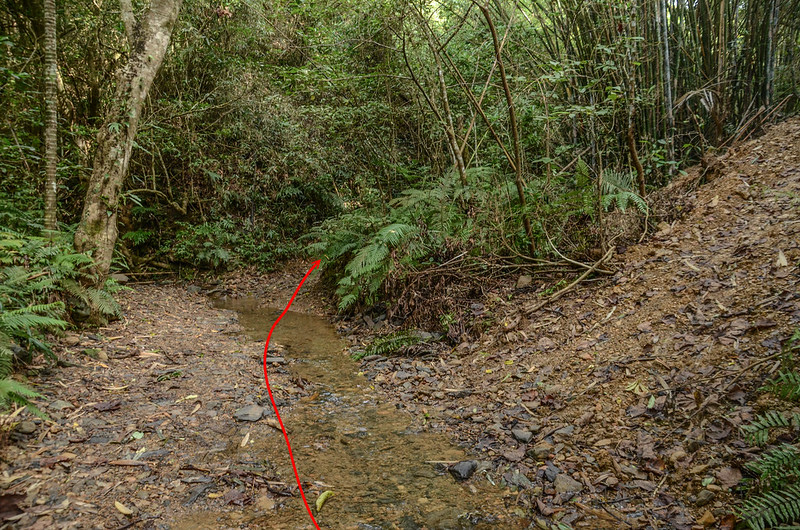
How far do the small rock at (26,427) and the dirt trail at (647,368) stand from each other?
2600 mm

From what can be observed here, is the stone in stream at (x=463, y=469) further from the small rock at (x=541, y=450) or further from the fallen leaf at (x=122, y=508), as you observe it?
the fallen leaf at (x=122, y=508)

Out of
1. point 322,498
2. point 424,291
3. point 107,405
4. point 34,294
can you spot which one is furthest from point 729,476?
point 34,294

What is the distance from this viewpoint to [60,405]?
9.89 feet

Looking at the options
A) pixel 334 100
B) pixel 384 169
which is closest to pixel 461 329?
pixel 384 169

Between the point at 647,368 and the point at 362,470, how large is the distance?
6.86 feet

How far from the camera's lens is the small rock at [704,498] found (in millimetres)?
2109

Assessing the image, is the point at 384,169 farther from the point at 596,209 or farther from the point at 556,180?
the point at 596,209

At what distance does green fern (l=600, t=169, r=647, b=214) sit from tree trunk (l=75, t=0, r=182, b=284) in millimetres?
5359

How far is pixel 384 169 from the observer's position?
9250 millimetres

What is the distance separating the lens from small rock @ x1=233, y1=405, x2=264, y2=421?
338 cm

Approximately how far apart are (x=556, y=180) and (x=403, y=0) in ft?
10.2

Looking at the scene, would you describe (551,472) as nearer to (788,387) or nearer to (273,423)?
(788,387)

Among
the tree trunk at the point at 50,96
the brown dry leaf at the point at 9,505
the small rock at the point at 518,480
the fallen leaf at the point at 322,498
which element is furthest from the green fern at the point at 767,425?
the tree trunk at the point at 50,96

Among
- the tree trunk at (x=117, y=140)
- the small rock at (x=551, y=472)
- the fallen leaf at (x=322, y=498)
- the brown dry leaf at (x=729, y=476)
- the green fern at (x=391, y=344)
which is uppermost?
the tree trunk at (x=117, y=140)
